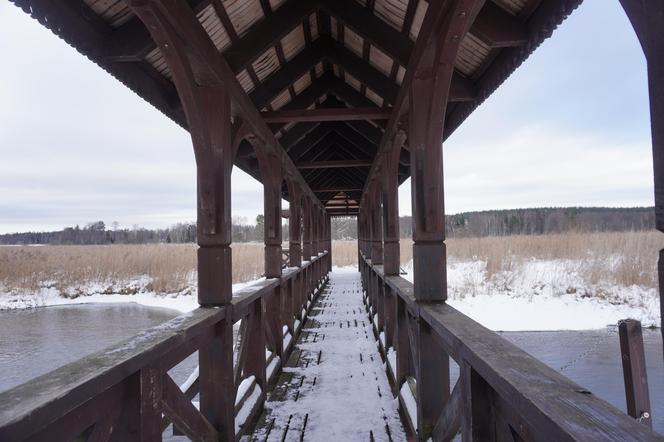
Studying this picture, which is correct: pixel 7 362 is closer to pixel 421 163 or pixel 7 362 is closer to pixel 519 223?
pixel 421 163

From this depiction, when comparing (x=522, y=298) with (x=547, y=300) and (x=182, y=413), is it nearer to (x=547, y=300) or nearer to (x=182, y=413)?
(x=547, y=300)

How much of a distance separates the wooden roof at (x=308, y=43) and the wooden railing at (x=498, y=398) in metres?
1.83

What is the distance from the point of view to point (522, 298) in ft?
36.7

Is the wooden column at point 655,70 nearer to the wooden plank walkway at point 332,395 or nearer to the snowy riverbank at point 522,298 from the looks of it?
the wooden plank walkway at point 332,395

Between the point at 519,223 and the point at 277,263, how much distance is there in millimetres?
40829

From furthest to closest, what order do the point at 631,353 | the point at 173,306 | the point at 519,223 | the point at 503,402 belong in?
the point at 519,223 < the point at 173,306 < the point at 631,353 < the point at 503,402

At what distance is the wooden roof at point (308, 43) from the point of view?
96.8 inches

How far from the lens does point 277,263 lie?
495 cm

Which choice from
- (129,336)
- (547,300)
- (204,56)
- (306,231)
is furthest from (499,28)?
(547,300)

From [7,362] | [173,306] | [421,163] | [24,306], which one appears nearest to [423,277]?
[421,163]

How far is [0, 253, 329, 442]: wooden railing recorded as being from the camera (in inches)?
44.4

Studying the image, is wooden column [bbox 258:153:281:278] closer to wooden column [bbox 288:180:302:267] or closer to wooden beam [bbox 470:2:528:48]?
wooden column [bbox 288:180:302:267]

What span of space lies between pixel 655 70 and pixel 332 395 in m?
3.53

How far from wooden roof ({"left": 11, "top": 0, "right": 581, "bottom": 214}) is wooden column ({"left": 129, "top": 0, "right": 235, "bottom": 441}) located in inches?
18.5
